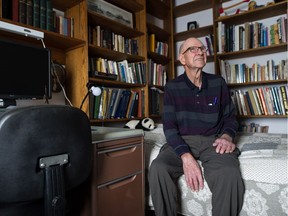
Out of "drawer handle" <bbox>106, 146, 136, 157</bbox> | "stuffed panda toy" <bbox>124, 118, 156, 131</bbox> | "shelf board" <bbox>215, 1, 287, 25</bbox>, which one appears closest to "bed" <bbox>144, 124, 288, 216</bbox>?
"drawer handle" <bbox>106, 146, 136, 157</bbox>

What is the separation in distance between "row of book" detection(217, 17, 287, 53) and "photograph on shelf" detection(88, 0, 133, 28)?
1.02m

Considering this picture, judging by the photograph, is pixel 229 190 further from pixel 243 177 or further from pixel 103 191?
pixel 103 191

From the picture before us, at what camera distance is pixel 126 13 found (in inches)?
88.3

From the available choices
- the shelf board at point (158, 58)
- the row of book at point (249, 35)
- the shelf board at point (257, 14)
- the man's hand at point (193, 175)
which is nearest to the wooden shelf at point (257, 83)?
the row of book at point (249, 35)

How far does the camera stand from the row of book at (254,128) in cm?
240

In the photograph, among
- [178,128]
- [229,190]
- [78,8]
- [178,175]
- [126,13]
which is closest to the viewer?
[229,190]

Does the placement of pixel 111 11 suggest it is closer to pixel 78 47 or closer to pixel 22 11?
pixel 78 47

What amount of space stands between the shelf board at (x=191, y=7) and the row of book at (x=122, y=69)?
3.49ft

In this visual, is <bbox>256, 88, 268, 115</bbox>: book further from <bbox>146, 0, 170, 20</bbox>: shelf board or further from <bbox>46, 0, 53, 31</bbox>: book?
<bbox>46, 0, 53, 31</bbox>: book

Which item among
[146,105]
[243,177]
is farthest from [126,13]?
[243,177]

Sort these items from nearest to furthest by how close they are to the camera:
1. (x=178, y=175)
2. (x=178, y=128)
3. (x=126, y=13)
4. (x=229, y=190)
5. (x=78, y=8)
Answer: (x=229, y=190) → (x=178, y=175) → (x=178, y=128) → (x=78, y=8) → (x=126, y=13)

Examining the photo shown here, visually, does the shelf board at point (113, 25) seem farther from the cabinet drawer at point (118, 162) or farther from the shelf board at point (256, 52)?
the cabinet drawer at point (118, 162)

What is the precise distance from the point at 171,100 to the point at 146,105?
2.77ft

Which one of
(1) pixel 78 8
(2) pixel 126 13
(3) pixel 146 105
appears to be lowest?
(3) pixel 146 105
